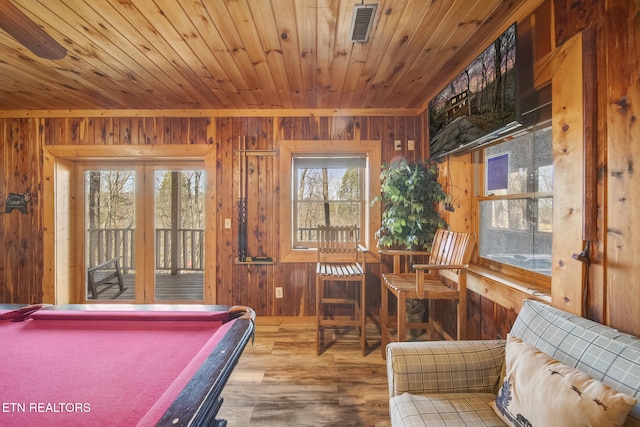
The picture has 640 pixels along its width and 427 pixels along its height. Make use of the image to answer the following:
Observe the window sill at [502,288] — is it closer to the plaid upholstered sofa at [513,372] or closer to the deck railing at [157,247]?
the plaid upholstered sofa at [513,372]

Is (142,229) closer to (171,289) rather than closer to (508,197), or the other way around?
(171,289)

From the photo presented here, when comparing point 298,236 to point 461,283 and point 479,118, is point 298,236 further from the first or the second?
point 479,118

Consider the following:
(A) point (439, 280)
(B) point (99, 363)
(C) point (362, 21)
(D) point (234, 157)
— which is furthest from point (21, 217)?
(A) point (439, 280)

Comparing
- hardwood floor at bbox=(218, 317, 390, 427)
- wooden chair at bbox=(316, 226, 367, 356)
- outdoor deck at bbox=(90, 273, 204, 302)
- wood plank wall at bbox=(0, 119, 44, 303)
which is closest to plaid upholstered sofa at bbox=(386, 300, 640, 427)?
hardwood floor at bbox=(218, 317, 390, 427)

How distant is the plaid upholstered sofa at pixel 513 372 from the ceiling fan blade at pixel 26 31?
2092 mm

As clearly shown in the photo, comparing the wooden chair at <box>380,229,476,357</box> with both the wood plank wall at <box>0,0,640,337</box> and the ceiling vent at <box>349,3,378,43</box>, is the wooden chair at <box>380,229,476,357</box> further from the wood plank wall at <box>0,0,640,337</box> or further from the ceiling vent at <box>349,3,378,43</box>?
the ceiling vent at <box>349,3,378,43</box>

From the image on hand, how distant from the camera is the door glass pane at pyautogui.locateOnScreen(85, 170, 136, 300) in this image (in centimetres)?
344

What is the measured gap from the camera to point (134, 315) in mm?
1380

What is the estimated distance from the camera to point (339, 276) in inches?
99.7

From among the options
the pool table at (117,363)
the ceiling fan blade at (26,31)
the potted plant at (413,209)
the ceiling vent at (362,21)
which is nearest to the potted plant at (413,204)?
the potted plant at (413,209)

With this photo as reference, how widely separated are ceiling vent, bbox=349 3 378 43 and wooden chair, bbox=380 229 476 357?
65.6 inches

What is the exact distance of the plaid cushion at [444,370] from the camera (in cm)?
127

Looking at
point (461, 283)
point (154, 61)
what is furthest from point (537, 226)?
point (154, 61)

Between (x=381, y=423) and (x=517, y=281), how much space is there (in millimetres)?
1304
